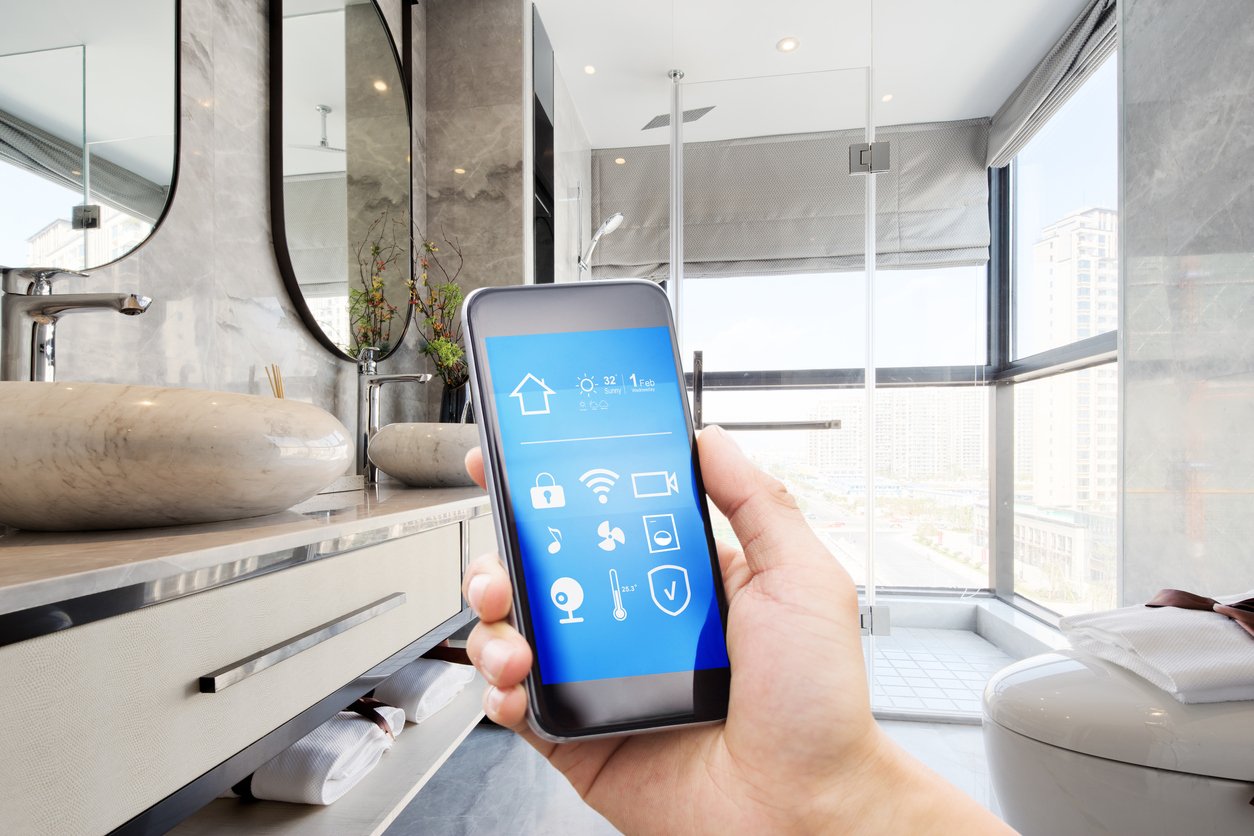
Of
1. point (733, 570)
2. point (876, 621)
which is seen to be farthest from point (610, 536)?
point (876, 621)

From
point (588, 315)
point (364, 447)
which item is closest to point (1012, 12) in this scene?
point (588, 315)

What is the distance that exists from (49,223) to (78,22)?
27 cm

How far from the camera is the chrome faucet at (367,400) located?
1273mm

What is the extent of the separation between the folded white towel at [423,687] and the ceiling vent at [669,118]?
1.73 meters

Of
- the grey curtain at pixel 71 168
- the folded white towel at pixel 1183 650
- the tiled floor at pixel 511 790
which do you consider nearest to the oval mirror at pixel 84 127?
the grey curtain at pixel 71 168

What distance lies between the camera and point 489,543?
3.46 ft

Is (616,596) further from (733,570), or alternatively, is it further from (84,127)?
(84,127)

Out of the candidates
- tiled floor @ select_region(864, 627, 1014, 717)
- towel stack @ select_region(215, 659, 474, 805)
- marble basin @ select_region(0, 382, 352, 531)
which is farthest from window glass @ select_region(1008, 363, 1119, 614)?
marble basin @ select_region(0, 382, 352, 531)

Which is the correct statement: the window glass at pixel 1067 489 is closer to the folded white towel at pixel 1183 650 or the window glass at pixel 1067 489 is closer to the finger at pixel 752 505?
the folded white towel at pixel 1183 650

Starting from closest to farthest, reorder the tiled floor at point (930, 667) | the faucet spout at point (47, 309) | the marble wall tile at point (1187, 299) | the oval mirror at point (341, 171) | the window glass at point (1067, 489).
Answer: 1. the faucet spout at point (47, 309)
2. the oval mirror at point (341, 171)
3. the marble wall tile at point (1187, 299)
4. the window glass at point (1067, 489)
5. the tiled floor at point (930, 667)

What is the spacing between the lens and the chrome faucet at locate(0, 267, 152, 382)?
61 cm

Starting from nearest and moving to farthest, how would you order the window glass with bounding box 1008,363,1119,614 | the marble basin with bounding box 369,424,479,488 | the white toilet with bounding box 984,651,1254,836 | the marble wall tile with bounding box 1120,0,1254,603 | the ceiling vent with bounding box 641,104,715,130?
1. the white toilet with bounding box 984,651,1254,836
2. the marble basin with bounding box 369,424,479,488
3. the marble wall tile with bounding box 1120,0,1254,603
4. the window glass with bounding box 1008,363,1119,614
5. the ceiling vent with bounding box 641,104,715,130

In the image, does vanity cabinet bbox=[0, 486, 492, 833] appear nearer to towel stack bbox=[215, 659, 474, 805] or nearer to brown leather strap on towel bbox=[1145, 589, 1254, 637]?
towel stack bbox=[215, 659, 474, 805]

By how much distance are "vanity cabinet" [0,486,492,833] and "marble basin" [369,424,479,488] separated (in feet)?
1.12
